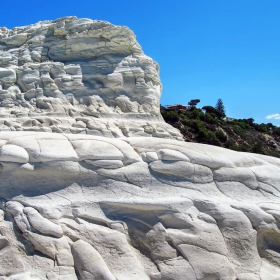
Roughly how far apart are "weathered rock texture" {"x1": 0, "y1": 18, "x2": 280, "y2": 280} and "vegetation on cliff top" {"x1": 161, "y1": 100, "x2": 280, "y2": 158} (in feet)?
47.7

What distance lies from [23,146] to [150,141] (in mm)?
1777

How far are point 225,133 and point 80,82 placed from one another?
1761cm

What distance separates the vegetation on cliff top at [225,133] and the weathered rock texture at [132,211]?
1454 cm

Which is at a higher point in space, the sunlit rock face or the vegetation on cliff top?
the vegetation on cliff top

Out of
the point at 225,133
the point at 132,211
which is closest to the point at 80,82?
the point at 132,211

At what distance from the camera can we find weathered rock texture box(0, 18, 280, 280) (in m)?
3.51

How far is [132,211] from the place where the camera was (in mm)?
4055

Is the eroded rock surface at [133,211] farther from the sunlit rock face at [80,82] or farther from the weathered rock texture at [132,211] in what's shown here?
the sunlit rock face at [80,82]

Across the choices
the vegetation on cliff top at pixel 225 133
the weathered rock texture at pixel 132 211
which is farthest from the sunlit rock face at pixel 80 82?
the vegetation on cliff top at pixel 225 133

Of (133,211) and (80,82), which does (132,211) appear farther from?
→ (80,82)

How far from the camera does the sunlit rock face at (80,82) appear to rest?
707 cm

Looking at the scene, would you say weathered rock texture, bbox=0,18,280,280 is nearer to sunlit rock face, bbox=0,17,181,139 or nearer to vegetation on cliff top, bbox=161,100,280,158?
sunlit rock face, bbox=0,17,181,139

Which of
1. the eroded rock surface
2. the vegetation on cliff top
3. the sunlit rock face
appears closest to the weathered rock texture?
the eroded rock surface

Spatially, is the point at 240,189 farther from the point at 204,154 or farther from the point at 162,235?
the point at 162,235
